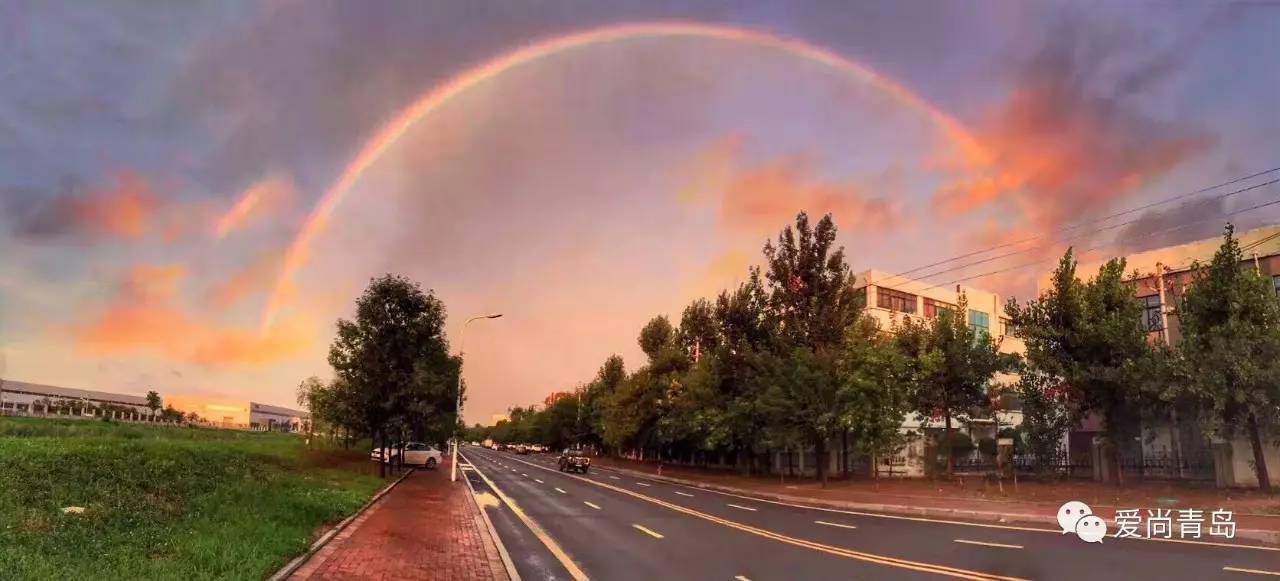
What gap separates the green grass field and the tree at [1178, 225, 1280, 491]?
29.3 metres

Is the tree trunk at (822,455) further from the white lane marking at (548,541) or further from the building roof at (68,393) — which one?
the building roof at (68,393)

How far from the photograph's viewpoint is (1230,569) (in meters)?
12.9

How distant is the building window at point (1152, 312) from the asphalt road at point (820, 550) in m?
24.9

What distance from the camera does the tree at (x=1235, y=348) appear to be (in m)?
25.4

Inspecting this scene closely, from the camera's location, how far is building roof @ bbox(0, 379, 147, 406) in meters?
114

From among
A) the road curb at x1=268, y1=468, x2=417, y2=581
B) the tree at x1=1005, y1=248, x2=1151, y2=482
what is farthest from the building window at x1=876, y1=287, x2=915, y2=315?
the road curb at x1=268, y1=468, x2=417, y2=581

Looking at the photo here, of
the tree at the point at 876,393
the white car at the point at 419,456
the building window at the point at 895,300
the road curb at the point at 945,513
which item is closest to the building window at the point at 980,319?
the building window at the point at 895,300

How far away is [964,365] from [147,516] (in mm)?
34636

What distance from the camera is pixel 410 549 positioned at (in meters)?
13.5

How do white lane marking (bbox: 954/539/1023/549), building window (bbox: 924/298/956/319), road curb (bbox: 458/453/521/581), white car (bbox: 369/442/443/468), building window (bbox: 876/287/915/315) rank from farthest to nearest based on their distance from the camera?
building window (bbox: 924/298/956/319), building window (bbox: 876/287/915/315), white car (bbox: 369/442/443/468), white lane marking (bbox: 954/539/1023/549), road curb (bbox: 458/453/521/581)

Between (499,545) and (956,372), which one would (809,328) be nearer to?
(956,372)

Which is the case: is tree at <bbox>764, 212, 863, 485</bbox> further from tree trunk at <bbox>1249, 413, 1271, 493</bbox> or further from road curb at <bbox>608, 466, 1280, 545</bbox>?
tree trunk at <bbox>1249, 413, 1271, 493</bbox>

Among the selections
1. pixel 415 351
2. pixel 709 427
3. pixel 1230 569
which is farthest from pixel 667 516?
pixel 709 427

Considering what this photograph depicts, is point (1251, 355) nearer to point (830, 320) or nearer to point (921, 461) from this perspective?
point (830, 320)
